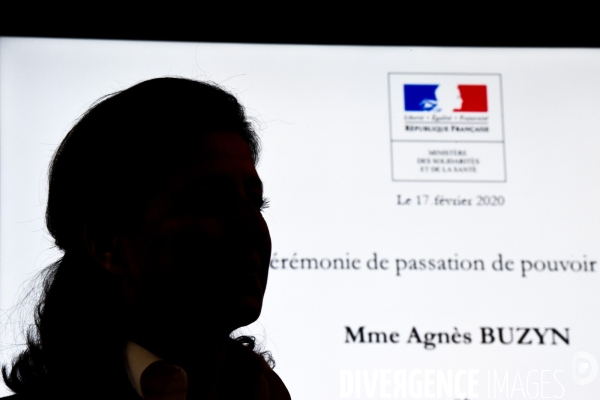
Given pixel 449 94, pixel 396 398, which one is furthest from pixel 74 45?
pixel 396 398

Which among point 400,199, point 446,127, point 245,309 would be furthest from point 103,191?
point 446,127

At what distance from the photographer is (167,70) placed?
185cm

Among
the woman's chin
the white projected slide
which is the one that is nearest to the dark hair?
the woman's chin

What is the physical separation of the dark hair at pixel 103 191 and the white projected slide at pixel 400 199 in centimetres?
77

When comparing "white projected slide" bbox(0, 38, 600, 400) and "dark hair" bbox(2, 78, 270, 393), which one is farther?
"white projected slide" bbox(0, 38, 600, 400)

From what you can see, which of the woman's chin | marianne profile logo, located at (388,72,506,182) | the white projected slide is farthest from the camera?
marianne profile logo, located at (388,72,506,182)

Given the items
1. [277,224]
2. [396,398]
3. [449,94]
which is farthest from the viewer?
Answer: [449,94]

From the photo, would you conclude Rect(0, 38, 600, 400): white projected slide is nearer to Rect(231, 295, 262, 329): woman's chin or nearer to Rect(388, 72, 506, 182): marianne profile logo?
Rect(388, 72, 506, 182): marianne profile logo

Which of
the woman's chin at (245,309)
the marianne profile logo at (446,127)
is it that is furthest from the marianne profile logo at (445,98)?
the woman's chin at (245,309)

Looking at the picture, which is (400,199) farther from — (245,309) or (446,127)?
(245,309)

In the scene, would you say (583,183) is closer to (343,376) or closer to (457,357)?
(457,357)

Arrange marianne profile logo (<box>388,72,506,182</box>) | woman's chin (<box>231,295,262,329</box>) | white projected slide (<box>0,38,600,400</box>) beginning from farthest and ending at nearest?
marianne profile logo (<box>388,72,506,182</box>) → white projected slide (<box>0,38,600,400</box>) → woman's chin (<box>231,295,262,329</box>)

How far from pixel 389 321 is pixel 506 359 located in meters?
0.28

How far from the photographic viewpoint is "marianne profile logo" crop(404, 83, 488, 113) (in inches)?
73.7
